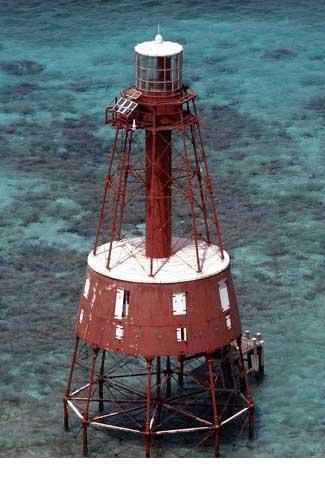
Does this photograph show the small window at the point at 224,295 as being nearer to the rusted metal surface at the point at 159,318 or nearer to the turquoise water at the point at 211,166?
the rusted metal surface at the point at 159,318

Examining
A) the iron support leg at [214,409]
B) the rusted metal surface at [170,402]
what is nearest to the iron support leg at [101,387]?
the rusted metal surface at [170,402]

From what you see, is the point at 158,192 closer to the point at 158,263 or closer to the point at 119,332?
the point at 158,263

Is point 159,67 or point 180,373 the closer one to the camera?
point 159,67

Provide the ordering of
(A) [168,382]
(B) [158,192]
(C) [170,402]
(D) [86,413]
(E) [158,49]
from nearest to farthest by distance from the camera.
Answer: (E) [158,49] → (B) [158,192] → (D) [86,413] → (C) [170,402] → (A) [168,382]

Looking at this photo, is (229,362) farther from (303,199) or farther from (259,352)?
(303,199)

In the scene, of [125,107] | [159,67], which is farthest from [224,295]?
[159,67]

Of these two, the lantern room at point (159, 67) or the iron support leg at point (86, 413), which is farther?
the iron support leg at point (86, 413)
